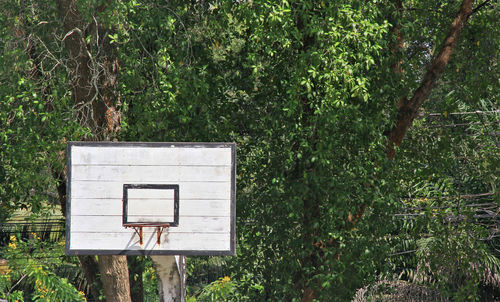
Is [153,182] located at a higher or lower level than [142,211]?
higher

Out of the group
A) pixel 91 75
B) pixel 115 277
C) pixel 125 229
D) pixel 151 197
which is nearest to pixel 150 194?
pixel 151 197

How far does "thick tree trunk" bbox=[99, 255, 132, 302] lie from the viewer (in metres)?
8.74

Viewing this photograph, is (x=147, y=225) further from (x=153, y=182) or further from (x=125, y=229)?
(x=153, y=182)

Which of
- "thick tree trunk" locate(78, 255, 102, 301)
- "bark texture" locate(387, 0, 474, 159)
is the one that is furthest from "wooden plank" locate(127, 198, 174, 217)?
"thick tree trunk" locate(78, 255, 102, 301)

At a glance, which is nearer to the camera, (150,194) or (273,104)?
(150,194)

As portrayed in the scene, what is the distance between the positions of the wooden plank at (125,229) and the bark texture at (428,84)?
3231 millimetres

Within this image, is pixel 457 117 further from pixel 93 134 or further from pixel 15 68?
pixel 15 68

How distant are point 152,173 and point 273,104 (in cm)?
239

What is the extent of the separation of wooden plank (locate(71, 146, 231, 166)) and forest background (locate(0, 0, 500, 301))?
1.12 metres

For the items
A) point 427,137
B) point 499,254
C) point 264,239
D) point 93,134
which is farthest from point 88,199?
point 499,254

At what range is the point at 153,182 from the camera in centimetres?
582

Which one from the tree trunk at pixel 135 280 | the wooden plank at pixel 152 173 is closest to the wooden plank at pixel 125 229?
the wooden plank at pixel 152 173

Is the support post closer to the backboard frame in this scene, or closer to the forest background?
the backboard frame

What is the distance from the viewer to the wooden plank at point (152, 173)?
18.9 ft
